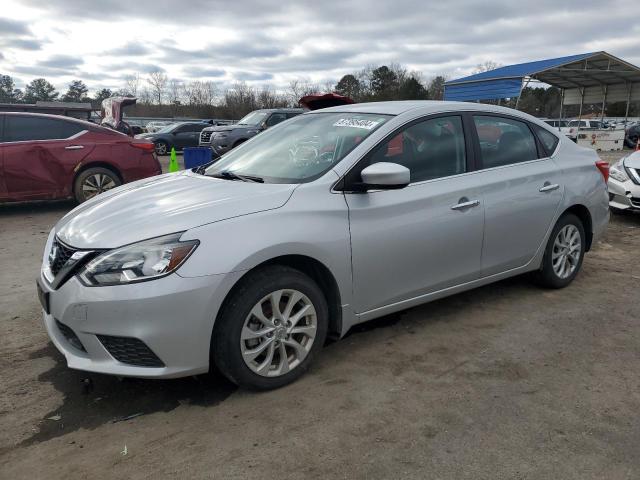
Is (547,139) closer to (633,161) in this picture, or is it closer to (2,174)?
(633,161)

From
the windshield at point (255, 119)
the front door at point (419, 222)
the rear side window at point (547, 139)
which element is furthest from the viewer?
the windshield at point (255, 119)

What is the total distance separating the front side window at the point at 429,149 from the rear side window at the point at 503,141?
0.77 feet

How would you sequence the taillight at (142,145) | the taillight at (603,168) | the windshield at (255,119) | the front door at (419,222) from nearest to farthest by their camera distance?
the front door at (419,222) < the taillight at (603,168) < the taillight at (142,145) < the windshield at (255,119)

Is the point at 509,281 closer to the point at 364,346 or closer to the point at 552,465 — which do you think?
the point at 364,346

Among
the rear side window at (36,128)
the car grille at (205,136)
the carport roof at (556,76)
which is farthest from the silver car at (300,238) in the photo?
the carport roof at (556,76)

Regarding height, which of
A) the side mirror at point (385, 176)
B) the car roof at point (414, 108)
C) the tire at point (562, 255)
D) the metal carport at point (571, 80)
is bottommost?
the tire at point (562, 255)

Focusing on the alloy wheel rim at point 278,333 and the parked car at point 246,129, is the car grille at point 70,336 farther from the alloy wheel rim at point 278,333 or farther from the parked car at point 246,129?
the parked car at point 246,129

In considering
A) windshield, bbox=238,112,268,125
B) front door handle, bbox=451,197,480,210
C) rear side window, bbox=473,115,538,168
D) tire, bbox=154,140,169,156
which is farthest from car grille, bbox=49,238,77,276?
tire, bbox=154,140,169,156

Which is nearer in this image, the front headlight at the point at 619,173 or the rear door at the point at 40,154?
the rear door at the point at 40,154

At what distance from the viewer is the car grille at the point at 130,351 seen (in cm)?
265

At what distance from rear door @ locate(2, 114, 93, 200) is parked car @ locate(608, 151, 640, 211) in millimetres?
7937

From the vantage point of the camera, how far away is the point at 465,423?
8.91ft

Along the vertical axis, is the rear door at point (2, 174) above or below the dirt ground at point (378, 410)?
above

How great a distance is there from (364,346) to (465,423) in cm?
104
